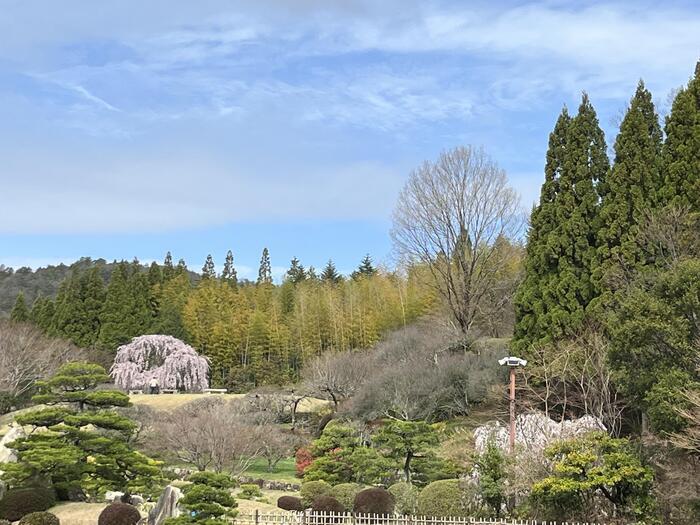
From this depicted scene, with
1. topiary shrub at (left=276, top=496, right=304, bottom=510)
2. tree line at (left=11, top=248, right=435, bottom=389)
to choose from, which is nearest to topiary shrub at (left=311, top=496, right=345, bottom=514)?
topiary shrub at (left=276, top=496, right=304, bottom=510)

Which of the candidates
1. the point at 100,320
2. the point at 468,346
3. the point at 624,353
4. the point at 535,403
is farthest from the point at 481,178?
the point at 100,320

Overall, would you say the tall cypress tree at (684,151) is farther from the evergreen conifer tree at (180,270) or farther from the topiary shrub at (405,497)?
the evergreen conifer tree at (180,270)

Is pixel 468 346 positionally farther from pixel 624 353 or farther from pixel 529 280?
pixel 624 353

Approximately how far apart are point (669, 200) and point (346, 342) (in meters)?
26.2

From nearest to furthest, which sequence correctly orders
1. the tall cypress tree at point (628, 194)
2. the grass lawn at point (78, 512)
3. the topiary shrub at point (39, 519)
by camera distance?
the topiary shrub at point (39, 519) < the grass lawn at point (78, 512) < the tall cypress tree at point (628, 194)

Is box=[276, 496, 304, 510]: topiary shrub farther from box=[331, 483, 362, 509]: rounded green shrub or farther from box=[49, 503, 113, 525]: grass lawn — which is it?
box=[49, 503, 113, 525]: grass lawn

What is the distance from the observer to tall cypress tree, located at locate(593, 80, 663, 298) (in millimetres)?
19797

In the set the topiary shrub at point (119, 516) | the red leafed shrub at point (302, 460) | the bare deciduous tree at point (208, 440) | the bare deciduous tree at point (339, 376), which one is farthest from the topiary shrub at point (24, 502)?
the bare deciduous tree at point (339, 376)

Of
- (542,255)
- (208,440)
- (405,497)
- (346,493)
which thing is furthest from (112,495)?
(542,255)

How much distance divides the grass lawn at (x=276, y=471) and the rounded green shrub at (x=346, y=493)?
6.36m

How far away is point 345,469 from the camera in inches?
795

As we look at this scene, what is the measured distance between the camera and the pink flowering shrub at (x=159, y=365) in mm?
44625

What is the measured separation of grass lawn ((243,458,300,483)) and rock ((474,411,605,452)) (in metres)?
8.12

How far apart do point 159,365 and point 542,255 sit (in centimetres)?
3115
